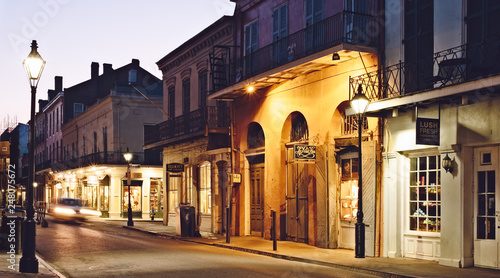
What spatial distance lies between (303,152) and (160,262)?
17.5ft

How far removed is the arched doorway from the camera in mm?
18500

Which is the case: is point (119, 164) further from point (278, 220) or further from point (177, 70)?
point (278, 220)

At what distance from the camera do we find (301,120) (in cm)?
1956

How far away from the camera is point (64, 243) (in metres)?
19.0

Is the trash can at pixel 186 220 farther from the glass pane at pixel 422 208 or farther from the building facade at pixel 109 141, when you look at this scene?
the building facade at pixel 109 141

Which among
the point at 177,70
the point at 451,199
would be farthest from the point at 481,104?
the point at 177,70

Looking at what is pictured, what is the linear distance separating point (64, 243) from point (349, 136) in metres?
9.04

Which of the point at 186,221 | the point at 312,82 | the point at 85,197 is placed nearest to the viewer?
the point at 312,82

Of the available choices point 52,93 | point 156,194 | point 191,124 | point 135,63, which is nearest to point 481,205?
point 191,124

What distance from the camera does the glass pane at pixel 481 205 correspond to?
12992 millimetres

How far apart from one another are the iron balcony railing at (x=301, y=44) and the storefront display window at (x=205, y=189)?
3.75 metres

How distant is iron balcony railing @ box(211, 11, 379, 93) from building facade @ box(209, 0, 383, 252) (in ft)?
0.11

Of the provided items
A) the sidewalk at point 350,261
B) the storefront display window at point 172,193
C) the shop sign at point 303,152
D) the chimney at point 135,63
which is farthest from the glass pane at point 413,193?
the chimney at point 135,63

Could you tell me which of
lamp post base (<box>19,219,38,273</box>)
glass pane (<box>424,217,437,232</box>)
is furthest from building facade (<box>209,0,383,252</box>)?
lamp post base (<box>19,219,38,273</box>)
